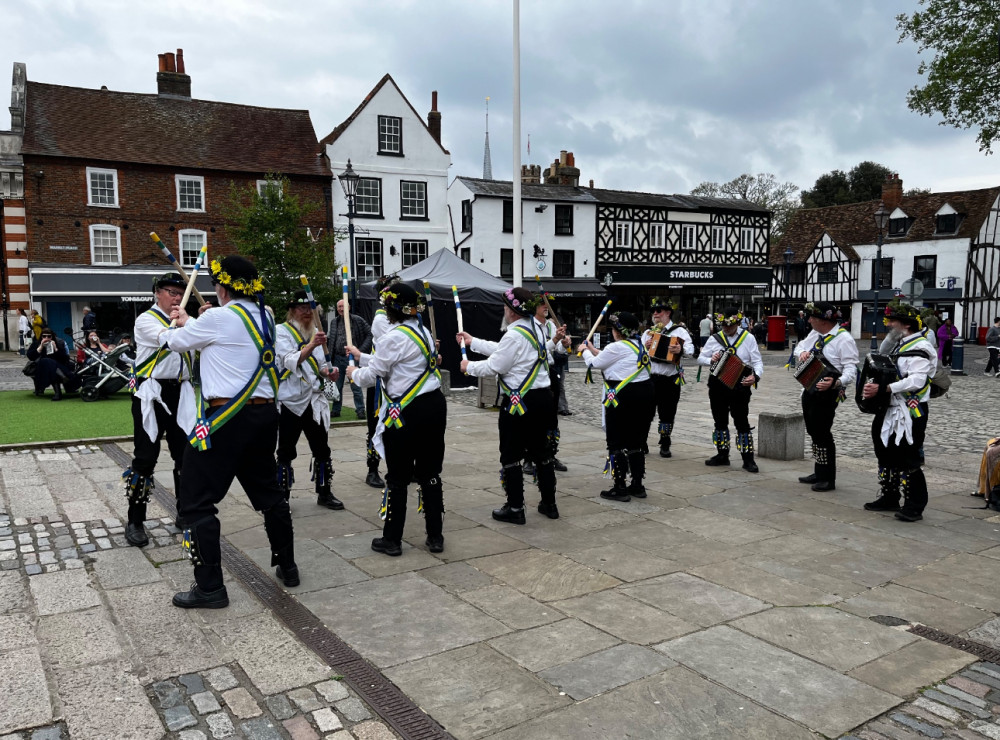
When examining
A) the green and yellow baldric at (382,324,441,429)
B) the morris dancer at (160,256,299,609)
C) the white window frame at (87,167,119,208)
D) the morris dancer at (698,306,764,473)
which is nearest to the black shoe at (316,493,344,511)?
the green and yellow baldric at (382,324,441,429)

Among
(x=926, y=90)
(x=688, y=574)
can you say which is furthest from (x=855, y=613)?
(x=926, y=90)

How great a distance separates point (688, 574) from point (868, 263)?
137ft

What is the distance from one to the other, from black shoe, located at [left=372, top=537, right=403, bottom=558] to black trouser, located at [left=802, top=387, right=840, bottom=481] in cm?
435

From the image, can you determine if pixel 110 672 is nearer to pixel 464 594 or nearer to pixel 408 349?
pixel 464 594

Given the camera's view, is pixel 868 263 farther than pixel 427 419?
Yes

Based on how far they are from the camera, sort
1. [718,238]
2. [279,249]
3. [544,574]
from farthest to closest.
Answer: [718,238]
[279,249]
[544,574]

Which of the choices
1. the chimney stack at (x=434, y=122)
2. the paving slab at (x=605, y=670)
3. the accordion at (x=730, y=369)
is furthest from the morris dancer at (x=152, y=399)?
the chimney stack at (x=434, y=122)

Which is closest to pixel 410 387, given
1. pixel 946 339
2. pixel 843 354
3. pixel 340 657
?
pixel 340 657

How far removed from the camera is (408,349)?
5.23 meters

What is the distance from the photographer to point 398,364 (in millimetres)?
5273

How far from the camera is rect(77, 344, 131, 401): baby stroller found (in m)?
13.7

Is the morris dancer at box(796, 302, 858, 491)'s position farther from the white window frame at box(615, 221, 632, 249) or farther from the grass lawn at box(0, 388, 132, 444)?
the white window frame at box(615, 221, 632, 249)

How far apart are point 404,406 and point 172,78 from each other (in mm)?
30022

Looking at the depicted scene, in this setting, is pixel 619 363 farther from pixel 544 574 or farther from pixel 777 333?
pixel 777 333
